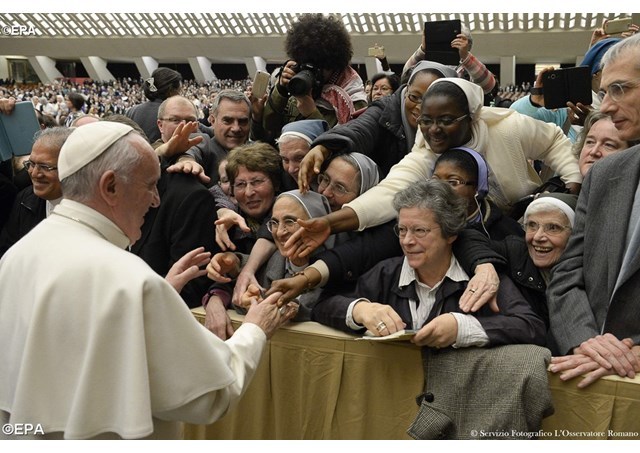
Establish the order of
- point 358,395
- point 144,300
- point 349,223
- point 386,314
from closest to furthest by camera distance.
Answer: point 144,300, point 386,314, point 358,395, point 349,223

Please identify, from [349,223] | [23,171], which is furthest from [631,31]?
[23,171]

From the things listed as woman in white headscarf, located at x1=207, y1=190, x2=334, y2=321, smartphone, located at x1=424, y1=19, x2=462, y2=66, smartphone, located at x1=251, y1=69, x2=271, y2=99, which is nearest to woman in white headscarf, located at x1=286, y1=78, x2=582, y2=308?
woman in white headscarf, located at x1=207, y1=190, x2=334, y2=321

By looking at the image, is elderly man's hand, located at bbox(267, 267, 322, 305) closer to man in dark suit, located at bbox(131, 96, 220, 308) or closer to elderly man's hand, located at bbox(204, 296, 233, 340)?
elderly man's hand, located at bbox(204, 296, 233, 340)

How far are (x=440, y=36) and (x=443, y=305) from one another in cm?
207

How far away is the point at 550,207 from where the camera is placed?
2.33 metres

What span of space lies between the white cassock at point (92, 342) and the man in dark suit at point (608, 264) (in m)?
1.21

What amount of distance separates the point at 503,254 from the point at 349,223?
62cm

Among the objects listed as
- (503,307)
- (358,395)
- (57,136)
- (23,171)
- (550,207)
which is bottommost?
(358,395)

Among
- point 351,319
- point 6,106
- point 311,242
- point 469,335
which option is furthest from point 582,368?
point 6,106

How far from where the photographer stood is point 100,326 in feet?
4.65

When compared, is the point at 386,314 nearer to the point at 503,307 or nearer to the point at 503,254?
the point at 503,307

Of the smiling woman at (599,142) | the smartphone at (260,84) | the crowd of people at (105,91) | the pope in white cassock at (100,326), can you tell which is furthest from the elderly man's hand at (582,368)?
the crowd of people at (105,91)

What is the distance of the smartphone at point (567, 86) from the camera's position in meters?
2.96

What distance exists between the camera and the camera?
3348 mm
